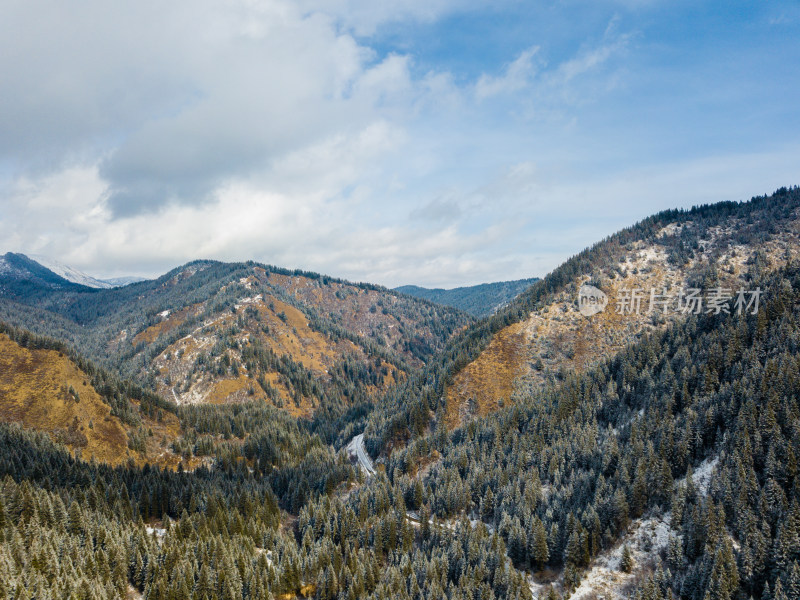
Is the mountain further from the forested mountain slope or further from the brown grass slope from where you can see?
the forested mountain slope

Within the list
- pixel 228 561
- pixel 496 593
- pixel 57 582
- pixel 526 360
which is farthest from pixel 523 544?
pixel 526 360

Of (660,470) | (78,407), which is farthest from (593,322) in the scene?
(78,407)

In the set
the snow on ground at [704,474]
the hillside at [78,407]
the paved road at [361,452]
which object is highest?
the hillside at [78,407]

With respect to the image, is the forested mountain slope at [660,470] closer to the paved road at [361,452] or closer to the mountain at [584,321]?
the paved road at [361,452]

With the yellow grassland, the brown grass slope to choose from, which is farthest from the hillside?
the brown grass slope

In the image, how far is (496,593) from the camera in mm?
75438

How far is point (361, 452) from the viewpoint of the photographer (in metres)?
166

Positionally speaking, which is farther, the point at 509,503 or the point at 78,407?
the point at 78,407

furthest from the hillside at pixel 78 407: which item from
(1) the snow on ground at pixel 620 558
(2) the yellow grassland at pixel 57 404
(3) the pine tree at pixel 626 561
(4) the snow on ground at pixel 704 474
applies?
(4) the snow on ground at pixel 704 474

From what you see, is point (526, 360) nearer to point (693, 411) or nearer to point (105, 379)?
point (693, 411)

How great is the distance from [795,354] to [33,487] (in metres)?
159

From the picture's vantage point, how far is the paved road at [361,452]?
493 feet

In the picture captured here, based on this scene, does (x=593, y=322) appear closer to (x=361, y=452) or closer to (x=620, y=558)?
(x=361, y=452)

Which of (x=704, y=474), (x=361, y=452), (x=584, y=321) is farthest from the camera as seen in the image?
(x=584, y=321)
